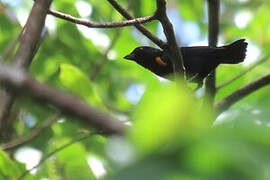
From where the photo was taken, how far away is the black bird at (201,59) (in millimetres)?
4141

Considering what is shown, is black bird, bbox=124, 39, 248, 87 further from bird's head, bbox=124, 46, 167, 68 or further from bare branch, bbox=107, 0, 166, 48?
bare branch, bbox=107, 0, 166, 48

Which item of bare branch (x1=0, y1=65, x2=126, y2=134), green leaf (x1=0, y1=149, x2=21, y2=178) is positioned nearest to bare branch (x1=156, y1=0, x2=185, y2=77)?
green leaf (x1=0, y1=149, x2=21, y2=178)

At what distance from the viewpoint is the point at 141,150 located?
0.65m

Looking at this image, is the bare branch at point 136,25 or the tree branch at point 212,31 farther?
the tree branch at point 212,31

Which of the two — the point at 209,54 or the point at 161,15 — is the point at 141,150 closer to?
the point at 161,15

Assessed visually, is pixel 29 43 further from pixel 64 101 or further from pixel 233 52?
pixel 233 52

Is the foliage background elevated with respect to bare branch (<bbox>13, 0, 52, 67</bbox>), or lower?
lower

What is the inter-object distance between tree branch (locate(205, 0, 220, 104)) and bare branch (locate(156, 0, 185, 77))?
53 centimetres

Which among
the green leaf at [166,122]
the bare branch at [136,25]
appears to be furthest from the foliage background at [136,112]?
the bare branch at [136,25]

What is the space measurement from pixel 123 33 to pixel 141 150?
3977 mm

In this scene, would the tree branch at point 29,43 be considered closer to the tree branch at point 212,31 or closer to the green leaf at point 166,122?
the green leaf at point 166,122

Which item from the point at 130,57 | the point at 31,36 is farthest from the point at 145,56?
the point at 31,36

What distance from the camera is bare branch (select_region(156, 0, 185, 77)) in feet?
7.36

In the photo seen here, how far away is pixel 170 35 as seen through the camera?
2.43 meters
